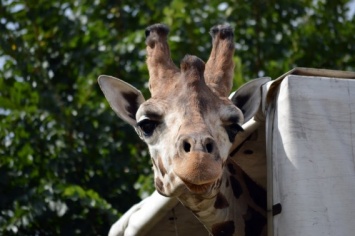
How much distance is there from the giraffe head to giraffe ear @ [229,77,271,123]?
10cm

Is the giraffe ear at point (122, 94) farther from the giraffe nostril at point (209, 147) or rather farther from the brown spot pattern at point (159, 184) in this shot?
the giraffe nostril at point (209, 147)

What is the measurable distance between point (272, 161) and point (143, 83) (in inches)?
210

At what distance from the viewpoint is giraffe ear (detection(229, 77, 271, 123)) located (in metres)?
7.64

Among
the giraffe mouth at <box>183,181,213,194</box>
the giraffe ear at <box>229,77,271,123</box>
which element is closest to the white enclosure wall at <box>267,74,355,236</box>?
the giraffe ear at <box>229,77,271,123</box>

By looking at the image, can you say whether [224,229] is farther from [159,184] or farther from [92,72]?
[92,72]

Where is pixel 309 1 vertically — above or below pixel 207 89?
below

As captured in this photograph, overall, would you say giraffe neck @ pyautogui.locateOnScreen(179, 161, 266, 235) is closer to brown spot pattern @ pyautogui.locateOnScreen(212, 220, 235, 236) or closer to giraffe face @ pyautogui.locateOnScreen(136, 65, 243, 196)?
brown spot pattern @ pyautogui.locateOnScreen(212, 220, 235, 236)

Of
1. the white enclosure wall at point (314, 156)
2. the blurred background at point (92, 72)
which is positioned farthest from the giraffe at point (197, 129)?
the blurred background at point (92, 72)

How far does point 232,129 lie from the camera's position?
7.29 m

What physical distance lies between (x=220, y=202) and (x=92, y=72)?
5561mm

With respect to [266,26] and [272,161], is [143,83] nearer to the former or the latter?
[266,26]

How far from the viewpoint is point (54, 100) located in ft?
40.9

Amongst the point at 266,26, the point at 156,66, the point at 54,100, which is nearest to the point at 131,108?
the point at 156,66

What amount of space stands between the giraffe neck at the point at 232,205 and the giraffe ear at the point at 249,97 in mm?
433
